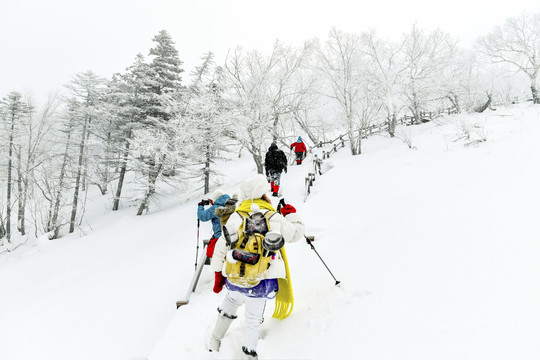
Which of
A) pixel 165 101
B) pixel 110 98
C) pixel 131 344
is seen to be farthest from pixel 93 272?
pixel 110 98

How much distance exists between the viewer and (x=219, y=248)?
288 cm

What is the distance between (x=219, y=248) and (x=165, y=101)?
1984 centimetres

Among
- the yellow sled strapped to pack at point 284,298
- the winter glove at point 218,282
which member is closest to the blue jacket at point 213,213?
the winter glove at point 218,282

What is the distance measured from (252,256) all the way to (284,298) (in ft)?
3.53

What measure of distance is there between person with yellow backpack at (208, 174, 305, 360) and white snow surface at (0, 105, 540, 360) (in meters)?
0.45

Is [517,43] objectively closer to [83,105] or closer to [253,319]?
[253,319]

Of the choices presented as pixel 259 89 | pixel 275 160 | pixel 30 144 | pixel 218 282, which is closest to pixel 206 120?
pixel 259 89

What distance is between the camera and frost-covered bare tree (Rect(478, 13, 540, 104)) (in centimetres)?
2148

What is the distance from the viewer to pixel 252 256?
103 inches


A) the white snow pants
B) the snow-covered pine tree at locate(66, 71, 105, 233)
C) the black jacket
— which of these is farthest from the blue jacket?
the snow-covered pine tree at locate(66, 71, 105, 233)

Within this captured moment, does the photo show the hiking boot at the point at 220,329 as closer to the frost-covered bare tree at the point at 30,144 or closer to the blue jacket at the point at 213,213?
the blue jacket at the point at 213,213

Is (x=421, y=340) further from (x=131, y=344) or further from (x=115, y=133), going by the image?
(x=115, y=133)

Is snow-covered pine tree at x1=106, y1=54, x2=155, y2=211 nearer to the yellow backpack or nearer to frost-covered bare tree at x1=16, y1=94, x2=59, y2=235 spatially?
frost-covered bare tree at x1=16, y1=94, x2=59, y2=235

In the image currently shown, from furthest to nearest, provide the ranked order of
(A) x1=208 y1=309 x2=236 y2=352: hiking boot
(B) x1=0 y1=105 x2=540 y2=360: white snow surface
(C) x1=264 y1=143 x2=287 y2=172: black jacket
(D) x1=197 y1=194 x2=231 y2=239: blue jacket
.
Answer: (C) x1=264 y1=143 x2=287 y2=172: black jacket
(D) x1=197 y1=194 x2=231 y2=239: blue jacket
(A) x1=208 y1=309 x2=236 y2=352: hiking boot
(B) x1=0 y1=105 x2=540 y2=360: white snow surface
